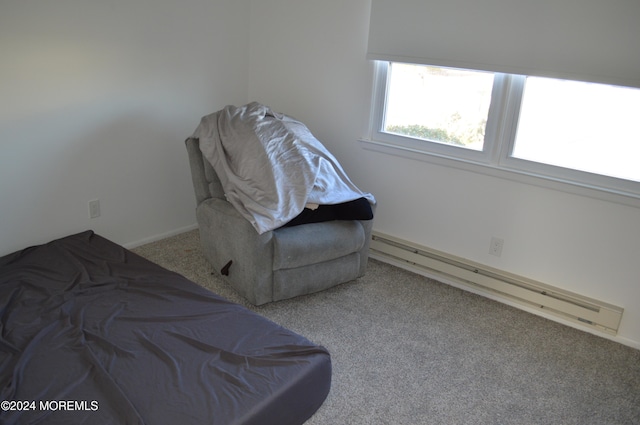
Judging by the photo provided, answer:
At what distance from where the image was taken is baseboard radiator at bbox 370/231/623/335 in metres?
2.71

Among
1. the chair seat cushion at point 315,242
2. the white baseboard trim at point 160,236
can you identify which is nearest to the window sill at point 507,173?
the chair seat cushion at point 315,242

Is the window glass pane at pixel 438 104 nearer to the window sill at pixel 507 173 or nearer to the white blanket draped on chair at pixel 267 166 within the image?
the window sill at pixel 507 173

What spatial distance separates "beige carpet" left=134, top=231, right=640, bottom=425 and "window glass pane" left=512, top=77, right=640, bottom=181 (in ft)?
2.96

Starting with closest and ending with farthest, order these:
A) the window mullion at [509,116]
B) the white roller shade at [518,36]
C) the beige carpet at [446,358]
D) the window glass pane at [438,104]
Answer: the beige carpet at [446,358], the white roller shade at [518,36], the window mullion at [509,116], the window glass pane at [438,104]

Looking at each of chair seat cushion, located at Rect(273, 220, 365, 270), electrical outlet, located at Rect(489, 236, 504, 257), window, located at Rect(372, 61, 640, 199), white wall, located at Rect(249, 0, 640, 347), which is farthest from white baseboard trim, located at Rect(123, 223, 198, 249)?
electrical outlet, located at Rect(489, 236, 504, 257)

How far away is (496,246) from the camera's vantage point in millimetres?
2990

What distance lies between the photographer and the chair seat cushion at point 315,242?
261 centimetres

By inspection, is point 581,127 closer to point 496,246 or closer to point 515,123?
point 515,123

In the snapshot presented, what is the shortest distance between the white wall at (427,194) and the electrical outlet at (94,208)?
1.45 meters

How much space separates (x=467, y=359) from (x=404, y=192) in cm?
122

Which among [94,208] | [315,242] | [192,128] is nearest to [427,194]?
[315,242]

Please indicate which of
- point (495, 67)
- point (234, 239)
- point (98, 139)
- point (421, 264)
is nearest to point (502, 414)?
point (421, 264)

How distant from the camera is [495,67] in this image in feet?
9.00

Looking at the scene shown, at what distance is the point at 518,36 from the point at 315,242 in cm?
152
